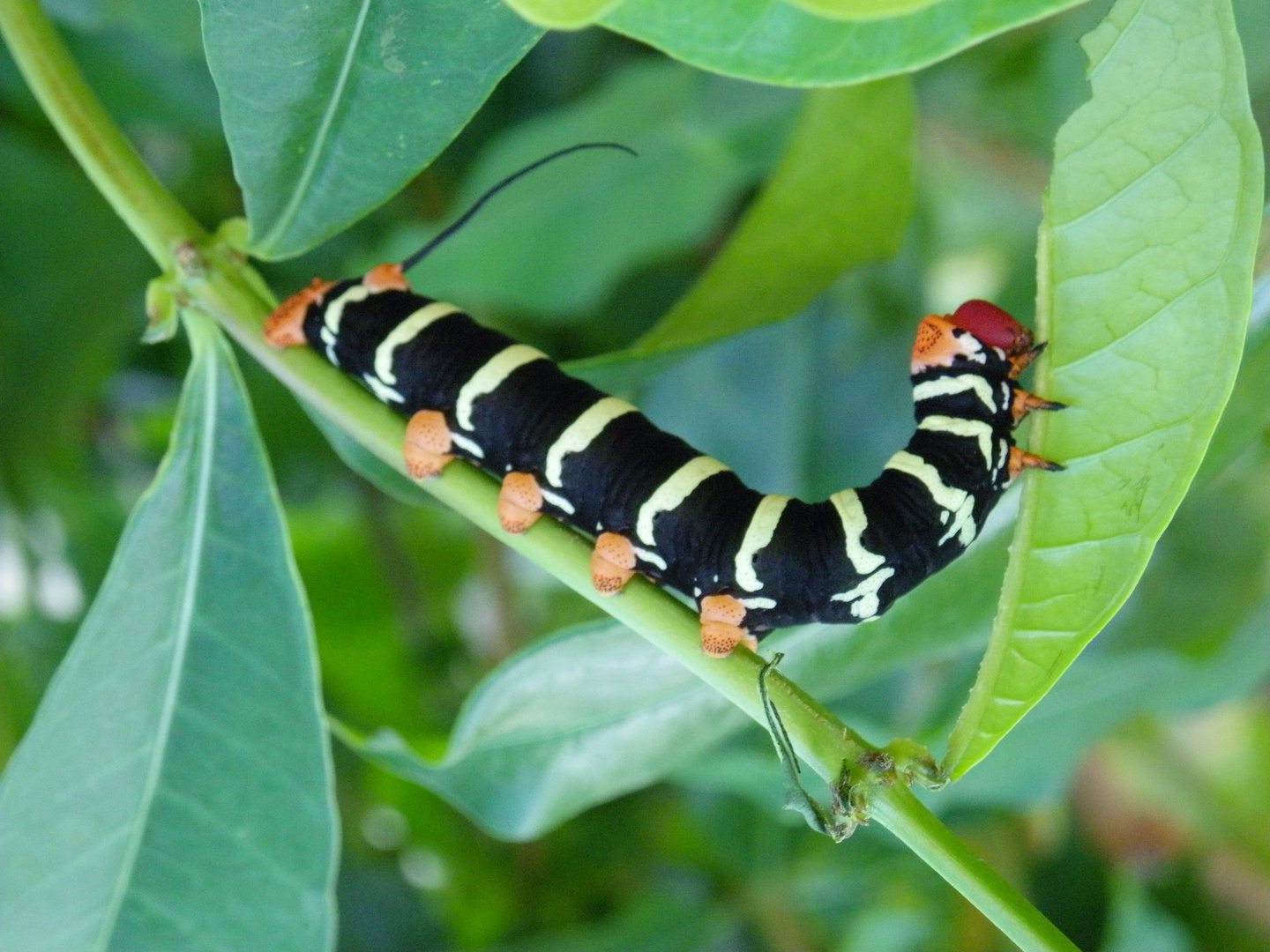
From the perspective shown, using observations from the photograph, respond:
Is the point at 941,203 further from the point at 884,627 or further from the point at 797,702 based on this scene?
the point at 797,702

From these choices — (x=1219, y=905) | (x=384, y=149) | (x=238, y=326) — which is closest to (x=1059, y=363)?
(x=384, y=149)

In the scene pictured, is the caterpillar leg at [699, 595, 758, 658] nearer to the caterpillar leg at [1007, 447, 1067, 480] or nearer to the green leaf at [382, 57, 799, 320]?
the caterpillar leg at [1007, 447, 1067, 480]

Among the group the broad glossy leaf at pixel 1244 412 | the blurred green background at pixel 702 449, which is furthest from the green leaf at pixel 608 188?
the broad glossy leaf at pixel 1244 412

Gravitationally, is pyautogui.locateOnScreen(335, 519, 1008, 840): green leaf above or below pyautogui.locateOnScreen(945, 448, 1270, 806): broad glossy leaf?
above

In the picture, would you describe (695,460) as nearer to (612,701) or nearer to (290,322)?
(612,701)

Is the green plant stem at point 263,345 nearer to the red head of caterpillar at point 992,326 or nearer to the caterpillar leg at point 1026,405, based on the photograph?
the caterpillar leg at point 1026,405

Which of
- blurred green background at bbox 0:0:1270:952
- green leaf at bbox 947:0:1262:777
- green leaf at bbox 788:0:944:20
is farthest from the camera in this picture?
blurred green background at bbox 0:0:1270:952

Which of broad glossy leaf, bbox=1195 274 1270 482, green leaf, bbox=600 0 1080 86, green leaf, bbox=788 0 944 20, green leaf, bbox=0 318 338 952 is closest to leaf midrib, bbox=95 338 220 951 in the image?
green leaf, bbox=0 318 338 952

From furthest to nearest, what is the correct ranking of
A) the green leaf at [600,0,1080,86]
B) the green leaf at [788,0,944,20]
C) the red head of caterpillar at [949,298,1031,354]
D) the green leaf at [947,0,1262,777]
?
the red head of caterpillar at [949,298,1031,354] → the green leaf at [947,0,1262,777] → the green leaf at [600,0,1080,86] → the green leaf at [788,0,944,20]
